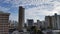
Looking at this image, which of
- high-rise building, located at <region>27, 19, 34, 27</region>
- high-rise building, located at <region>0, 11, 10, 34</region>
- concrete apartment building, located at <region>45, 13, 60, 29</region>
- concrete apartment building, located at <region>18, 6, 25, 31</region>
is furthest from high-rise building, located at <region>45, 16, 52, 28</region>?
high-rise building, located at <region>0, 11, 10, 34</region>

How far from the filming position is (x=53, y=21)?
356cm

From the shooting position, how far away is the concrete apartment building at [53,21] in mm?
3535

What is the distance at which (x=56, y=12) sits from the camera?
3.62 meters

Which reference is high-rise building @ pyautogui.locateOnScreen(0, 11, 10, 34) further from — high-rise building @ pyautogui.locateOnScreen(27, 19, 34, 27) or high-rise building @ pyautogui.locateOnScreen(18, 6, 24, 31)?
high-rise building @ pyautogui.locateOnScreen(27, 19, 34, 27)

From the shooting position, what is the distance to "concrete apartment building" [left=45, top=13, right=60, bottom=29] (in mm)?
3535

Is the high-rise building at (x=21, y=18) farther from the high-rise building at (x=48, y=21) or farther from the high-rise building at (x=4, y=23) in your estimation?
the high-rise building at (x=48, y=21)

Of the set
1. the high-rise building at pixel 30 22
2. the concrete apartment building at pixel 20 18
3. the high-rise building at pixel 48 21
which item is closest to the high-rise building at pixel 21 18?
the concrete apartment building at pixel 20 18

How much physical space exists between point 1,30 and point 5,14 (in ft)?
1.34

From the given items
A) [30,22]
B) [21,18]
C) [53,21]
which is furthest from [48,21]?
[21,18]

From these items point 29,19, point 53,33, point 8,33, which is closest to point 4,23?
point 8,33

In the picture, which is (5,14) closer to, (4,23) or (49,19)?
(4,23)

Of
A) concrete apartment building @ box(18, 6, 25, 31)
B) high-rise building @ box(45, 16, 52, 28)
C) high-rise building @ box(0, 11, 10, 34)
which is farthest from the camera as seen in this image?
high-rise building @ box(45, 16, 52, 28)

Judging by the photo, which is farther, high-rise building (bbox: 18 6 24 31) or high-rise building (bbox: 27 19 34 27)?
high-rise building (bbox: 27 19 34 27)

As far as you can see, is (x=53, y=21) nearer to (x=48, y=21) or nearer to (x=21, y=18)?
(x=48, y=21)
